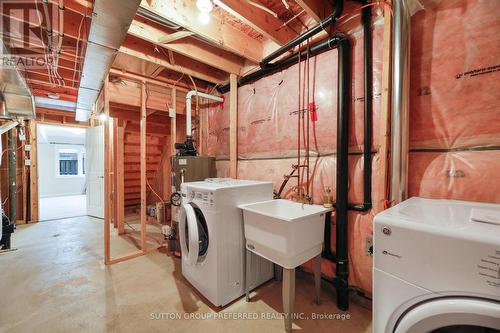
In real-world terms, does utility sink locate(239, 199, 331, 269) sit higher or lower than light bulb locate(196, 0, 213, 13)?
lower

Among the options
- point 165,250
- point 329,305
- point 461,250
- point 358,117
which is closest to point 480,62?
point 358,117

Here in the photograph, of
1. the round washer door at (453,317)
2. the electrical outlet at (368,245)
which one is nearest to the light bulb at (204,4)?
the round washer door at (453,317)

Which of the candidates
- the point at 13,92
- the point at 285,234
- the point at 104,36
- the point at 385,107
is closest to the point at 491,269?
the point at 285,234

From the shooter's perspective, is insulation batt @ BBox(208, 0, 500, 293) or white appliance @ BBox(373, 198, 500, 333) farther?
insulation batt @ BBox(208, 0, 500, 293)

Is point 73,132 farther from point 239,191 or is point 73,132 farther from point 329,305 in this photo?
point 329,305

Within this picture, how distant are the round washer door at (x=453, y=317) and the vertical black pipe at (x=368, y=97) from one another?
1020mm

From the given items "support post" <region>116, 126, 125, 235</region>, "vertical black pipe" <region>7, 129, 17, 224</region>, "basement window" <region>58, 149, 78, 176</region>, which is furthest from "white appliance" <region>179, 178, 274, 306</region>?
"basement window" <region>58, 149, 78, 176</region>

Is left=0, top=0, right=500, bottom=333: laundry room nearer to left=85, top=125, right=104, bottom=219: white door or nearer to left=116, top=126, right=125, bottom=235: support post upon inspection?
left=116, top=126, right=125, bottom=235: support post

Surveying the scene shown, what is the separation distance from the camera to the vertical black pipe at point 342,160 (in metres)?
1.72

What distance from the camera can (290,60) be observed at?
7.18 feet

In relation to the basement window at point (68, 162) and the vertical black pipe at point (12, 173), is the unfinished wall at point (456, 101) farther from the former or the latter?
the basement window at point (68, 162)

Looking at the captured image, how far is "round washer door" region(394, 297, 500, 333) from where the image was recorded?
2.03 ft

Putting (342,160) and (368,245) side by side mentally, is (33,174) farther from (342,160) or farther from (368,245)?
(368,245)
